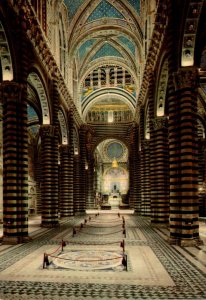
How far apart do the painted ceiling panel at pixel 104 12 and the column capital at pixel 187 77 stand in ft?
55.6

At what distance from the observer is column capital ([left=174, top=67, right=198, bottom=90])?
43.9ft

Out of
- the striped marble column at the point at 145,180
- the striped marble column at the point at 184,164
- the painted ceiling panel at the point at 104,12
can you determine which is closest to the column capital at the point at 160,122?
the striped marble column at the point at 184,164

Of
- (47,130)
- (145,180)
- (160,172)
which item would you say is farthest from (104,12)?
(160,172)

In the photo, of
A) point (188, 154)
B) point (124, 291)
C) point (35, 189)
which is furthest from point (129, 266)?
point (35, 189)

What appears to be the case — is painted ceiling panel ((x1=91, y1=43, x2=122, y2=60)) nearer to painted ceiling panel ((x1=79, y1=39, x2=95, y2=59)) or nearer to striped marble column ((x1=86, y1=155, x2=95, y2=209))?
painted ceiling panel ((x1=79, y1=39, x2=95, y2=59))

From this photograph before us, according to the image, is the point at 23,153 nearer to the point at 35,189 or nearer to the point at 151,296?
the point at 151,296

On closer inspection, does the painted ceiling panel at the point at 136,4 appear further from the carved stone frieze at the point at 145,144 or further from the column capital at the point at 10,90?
the column capital at the point at 10,90

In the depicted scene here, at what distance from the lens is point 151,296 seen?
23.5 ft

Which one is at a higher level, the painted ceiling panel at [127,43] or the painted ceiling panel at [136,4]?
the painted ceiling panel at [136,4]

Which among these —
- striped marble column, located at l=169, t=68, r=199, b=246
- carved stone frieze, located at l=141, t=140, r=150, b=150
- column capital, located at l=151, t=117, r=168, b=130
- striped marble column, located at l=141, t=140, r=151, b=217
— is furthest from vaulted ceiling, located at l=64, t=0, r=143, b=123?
striped marble column, located at l=169, t=68, r=199, b=246

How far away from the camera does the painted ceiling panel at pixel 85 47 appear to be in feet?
107

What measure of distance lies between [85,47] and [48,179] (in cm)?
1659

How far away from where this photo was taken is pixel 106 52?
113 ft

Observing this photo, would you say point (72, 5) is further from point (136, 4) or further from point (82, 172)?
point (82, 172)
